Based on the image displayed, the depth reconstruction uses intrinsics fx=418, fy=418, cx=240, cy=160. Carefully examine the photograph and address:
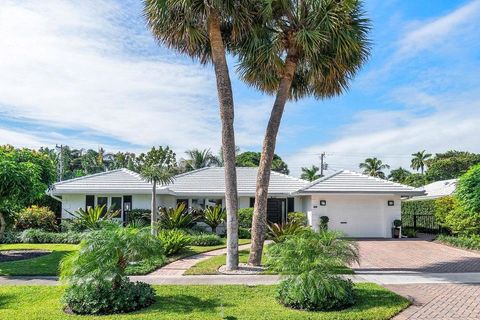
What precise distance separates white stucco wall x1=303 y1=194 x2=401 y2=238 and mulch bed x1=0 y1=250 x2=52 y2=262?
14210mm

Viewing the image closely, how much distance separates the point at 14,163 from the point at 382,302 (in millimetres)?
12178

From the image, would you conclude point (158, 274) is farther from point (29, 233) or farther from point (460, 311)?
point (29, 233)

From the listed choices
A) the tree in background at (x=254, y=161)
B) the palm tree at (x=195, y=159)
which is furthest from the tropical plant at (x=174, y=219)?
the tree in background at (x=254, y=161)

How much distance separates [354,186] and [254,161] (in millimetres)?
36813

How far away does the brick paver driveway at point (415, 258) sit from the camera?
43.5 ft

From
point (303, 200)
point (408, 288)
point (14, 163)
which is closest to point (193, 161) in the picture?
point (303, 200)

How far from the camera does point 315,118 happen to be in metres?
18.6

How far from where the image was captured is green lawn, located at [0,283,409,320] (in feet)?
25.4

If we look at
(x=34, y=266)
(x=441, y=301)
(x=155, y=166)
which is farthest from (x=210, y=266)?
(x=441, y=301)

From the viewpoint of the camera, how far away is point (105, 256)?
8.16m

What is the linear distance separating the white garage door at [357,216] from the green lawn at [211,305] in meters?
14.0

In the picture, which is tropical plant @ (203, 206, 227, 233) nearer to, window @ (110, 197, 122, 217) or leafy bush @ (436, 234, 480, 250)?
window @ (110, 197, 122, 217)

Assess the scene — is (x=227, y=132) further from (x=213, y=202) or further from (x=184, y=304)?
(x=213, y=202)

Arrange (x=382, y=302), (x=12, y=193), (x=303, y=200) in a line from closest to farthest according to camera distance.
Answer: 1. (x=382, y=302)
2. (x=12, y=193)
3. (x=303, y=200)
